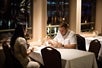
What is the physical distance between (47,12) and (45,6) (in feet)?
1.47

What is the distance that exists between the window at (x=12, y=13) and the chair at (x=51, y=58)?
5.52 feet

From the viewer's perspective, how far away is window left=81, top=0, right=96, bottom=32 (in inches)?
254

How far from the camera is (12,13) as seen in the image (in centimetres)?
476

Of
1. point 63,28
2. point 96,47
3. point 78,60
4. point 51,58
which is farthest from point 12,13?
point 78,60

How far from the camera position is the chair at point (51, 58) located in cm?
316

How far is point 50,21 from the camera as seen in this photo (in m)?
5.62

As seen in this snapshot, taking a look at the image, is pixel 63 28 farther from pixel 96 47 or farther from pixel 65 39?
pixel 96 47

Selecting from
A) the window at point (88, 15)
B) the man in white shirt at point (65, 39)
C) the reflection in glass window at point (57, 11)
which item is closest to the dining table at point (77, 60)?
the man in white shirt at point (65, 39)

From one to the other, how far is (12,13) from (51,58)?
6.42 ft

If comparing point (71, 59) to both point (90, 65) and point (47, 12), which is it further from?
point (47, 12)

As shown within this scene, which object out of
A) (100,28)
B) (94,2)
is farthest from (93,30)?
(94,2)

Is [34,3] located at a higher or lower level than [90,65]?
higher

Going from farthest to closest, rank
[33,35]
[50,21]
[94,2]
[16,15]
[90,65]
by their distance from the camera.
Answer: [94,2]
[50,21]
[33,35]
[16,15]
[90,65]

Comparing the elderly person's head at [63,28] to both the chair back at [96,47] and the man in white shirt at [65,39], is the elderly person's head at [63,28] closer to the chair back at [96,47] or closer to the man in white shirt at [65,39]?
the man in white shirt at [65,39]
